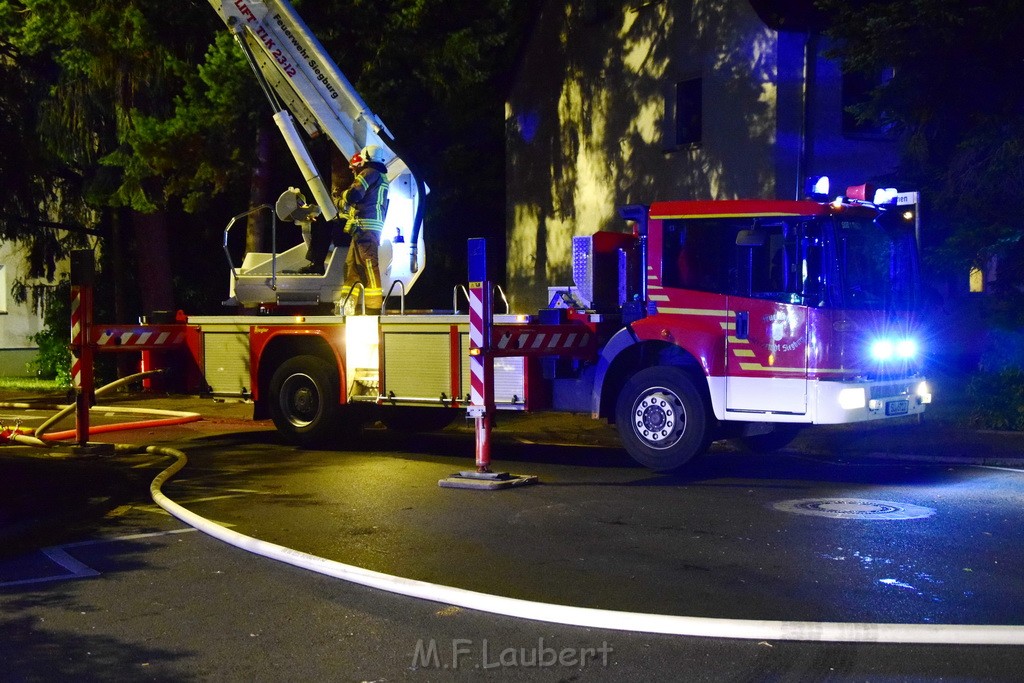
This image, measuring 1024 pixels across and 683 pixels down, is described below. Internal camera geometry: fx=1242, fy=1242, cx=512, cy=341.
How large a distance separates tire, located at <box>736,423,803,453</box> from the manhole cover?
3217 mm

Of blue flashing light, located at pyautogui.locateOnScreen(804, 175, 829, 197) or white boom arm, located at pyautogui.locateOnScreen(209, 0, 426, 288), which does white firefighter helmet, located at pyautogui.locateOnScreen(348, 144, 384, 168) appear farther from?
blue flashing light, located at pyautogui.locateOnScreen(804, 175, 829, 197)

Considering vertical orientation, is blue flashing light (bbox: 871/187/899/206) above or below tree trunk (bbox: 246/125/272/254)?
below

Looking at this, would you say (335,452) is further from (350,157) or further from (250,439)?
(350,157)

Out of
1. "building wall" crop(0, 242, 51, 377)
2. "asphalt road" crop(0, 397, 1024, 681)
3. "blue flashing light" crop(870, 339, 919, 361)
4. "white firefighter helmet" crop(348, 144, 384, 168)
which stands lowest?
"asphalt road" crop(0, 397, 1024, 681)

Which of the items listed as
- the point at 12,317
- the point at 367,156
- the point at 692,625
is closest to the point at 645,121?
the point at 367,156

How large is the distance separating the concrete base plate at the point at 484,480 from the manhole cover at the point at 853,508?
2286 mm

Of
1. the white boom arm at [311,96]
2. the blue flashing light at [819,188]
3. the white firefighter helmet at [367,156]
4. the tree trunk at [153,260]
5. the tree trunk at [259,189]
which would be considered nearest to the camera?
the blue flashing light at [819,188]

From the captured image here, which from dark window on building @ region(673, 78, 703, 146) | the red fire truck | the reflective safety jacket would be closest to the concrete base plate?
the red fire truck

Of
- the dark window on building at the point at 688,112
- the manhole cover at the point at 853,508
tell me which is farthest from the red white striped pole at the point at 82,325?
the dark window on building at the point at 688,112

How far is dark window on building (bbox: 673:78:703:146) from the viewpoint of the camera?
69.6 feet

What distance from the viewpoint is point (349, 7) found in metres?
20.7

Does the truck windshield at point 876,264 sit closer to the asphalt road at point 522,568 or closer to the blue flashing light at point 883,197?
the blue flashing light at point 883,197

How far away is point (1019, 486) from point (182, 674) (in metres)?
7.80

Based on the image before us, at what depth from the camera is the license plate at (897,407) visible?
1117 centimetres
